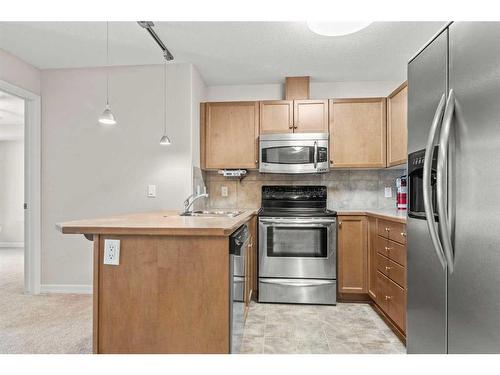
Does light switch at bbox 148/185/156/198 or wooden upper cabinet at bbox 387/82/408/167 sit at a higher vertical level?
wooden upper cabinet at bbox 387/82/408/167

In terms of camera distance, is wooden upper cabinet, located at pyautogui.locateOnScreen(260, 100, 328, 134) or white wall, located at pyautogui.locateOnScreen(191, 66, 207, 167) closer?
white wall, located at pyautogui.locateOnScreen(191, 66, 207, 167)

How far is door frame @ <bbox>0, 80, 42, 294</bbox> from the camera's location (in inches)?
124

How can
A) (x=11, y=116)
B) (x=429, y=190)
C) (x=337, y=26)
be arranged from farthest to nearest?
(x=11, y=116) < (x=337, y=26) < (x=429, y=190)

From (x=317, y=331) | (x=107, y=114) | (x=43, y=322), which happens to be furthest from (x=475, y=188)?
(x=43, y=322)

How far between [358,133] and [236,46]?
61.1 inches

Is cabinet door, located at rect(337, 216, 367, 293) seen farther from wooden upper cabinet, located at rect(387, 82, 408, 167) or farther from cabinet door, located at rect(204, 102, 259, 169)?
cabinet door, located at rect(204, 102, 259, 169)

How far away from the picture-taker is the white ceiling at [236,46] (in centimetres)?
241

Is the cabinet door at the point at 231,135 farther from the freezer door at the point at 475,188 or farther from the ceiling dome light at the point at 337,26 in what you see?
the freezer door at the point at 475,188

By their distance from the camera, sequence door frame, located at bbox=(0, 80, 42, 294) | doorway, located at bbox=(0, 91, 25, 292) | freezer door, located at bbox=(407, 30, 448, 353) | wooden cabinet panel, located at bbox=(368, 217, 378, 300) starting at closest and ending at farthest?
freezer door, located at bbox=(407, 30, 448, 353), wooden cabinet panel, located at bbox=(368, 217, 378, 300), door frame, located at bbox=(0, 80, 42, 294), doorway, located at bbox=(0, 91, 25, 292)

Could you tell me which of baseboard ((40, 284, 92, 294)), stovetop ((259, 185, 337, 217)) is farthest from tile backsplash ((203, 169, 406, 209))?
baseboard ((40, 284, 92, 294))

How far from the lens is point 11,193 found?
620cm

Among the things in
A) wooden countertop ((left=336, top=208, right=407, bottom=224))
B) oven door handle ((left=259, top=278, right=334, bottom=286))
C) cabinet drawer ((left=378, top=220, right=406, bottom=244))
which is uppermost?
wooden countertop ((left=336, top=208, right=407, bottom=224))

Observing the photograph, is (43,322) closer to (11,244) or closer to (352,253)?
(352,253)

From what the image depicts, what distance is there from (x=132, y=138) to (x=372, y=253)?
2.65m
